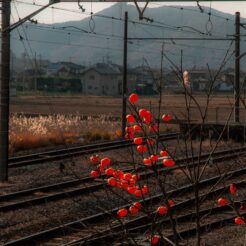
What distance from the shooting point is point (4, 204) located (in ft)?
44.8

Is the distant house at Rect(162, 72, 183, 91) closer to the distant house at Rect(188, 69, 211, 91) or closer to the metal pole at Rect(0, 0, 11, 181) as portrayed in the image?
the distant house at Rect(188, 69, 211, 91)

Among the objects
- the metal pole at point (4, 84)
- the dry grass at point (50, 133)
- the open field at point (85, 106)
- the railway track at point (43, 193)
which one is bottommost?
the open field at point (85, 106)

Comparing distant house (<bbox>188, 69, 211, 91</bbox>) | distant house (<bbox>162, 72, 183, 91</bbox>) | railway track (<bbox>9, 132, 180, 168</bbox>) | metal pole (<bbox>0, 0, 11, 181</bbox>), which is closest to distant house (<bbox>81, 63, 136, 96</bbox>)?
railway track (<bbox>9, 132, 180, 168</bbox>)

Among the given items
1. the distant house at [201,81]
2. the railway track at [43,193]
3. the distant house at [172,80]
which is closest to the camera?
the distant house at [172,80]

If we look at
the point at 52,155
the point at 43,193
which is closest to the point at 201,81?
the point at 52,155

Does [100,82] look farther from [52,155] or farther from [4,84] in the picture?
[4,84]

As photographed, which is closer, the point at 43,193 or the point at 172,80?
the point at 172,80

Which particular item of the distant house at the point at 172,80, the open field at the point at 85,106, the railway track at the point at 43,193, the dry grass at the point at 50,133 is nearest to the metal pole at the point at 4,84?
the railway track at the point at 43,193

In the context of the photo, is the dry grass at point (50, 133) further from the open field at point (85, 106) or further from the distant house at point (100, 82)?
the distant house at point (100, 82)

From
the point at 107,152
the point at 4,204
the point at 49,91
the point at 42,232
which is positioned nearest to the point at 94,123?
the point at 107,152

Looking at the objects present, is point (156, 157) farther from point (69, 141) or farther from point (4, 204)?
point (69, 141)

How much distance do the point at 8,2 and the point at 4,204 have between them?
577 centimetres

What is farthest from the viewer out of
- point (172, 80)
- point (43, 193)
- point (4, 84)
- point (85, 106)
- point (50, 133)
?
point (85, 106)

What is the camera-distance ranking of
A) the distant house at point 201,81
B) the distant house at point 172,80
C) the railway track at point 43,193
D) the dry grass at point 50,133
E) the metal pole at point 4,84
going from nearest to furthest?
the distant house at point 172,80 → the distant house at point 201,81 → the railway track at point 43,193 → the metal pole at point 4,84 → the dry grass at point 50,133
